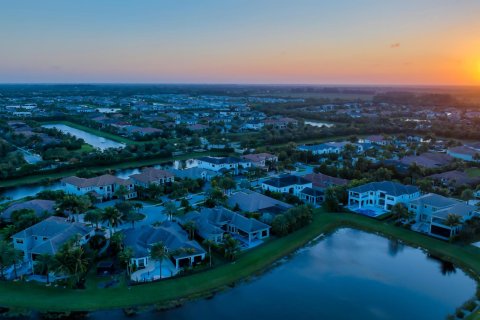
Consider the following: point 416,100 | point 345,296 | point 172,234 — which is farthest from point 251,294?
point 416,100

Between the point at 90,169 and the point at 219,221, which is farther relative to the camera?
the point at 90,169

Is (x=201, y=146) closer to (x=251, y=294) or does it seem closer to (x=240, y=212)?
(x=240, y=212)

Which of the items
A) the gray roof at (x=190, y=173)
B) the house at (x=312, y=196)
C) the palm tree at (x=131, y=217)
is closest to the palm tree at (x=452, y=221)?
the house at (x=312, y=196)

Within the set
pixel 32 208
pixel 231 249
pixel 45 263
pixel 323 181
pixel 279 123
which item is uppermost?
pixel 279 123

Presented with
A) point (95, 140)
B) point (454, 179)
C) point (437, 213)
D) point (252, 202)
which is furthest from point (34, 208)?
point (95, 140)

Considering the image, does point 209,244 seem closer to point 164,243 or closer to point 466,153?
point 164,243

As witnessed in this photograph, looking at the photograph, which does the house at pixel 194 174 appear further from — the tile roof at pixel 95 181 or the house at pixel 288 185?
the house at pixel 288 185
